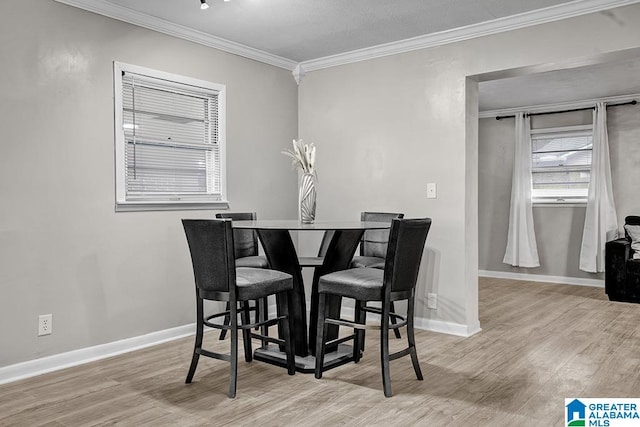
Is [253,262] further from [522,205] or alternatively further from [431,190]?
[522,205]

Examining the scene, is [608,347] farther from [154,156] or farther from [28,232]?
[28,232]

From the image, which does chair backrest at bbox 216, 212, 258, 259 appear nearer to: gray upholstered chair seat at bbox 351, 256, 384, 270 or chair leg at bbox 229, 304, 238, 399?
gray upholstered chair seat at bbox 351, 256, 384, 270

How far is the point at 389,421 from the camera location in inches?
97.3

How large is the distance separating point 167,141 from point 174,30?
834mm

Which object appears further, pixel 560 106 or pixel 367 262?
pixel 560 106

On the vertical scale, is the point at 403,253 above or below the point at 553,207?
below

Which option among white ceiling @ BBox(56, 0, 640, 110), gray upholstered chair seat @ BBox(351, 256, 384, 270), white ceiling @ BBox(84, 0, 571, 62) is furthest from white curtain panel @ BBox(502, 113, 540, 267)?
gray upholstered chair seat @ BBox(351, 256, 384, 270)

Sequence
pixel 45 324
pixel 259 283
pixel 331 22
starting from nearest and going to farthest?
pixel 259 283
pixel 45 324
pixel 331 22

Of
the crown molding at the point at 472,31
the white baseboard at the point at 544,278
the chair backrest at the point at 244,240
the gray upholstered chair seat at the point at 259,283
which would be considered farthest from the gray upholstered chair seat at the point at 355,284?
the white baseboard at the point at 544,278

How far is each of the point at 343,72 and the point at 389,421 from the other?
324cm

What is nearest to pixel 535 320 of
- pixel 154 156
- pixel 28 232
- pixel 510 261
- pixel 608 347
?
pixel 608 347

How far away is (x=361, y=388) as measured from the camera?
2.91m

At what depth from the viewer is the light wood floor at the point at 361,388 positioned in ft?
8.26

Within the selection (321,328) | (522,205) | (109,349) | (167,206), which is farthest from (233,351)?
(522,205)
